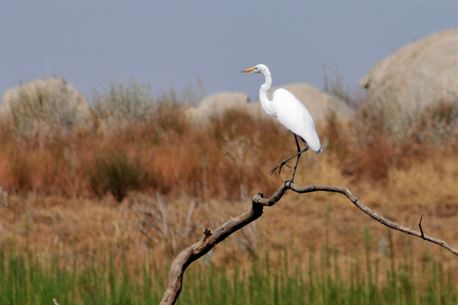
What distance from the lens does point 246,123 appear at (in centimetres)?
1541

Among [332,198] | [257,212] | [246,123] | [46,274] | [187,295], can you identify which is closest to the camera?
A: [257,212]

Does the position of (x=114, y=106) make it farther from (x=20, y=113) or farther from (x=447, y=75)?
(x=447, y=75)

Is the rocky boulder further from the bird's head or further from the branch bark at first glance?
the branch bark

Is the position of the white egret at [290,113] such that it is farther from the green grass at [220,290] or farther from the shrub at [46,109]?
the shrub at [46,109]

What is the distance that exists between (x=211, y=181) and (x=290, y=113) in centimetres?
830

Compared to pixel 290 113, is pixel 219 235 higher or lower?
lower

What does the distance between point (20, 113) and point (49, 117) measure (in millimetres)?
573

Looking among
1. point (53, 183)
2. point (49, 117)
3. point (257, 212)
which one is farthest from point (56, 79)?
point (257, 212)

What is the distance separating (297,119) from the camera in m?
3.74

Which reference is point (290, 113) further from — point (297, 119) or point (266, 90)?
point (266, 90)

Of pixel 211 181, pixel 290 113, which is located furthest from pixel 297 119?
pixel 211 181

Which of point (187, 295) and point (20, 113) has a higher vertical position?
point (20, 113)

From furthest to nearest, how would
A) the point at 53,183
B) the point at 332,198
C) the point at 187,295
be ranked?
1. the point at 53,183
2. the point at 332,198
3. the point at 187,295

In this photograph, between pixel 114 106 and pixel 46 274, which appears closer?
pixel 46 274
